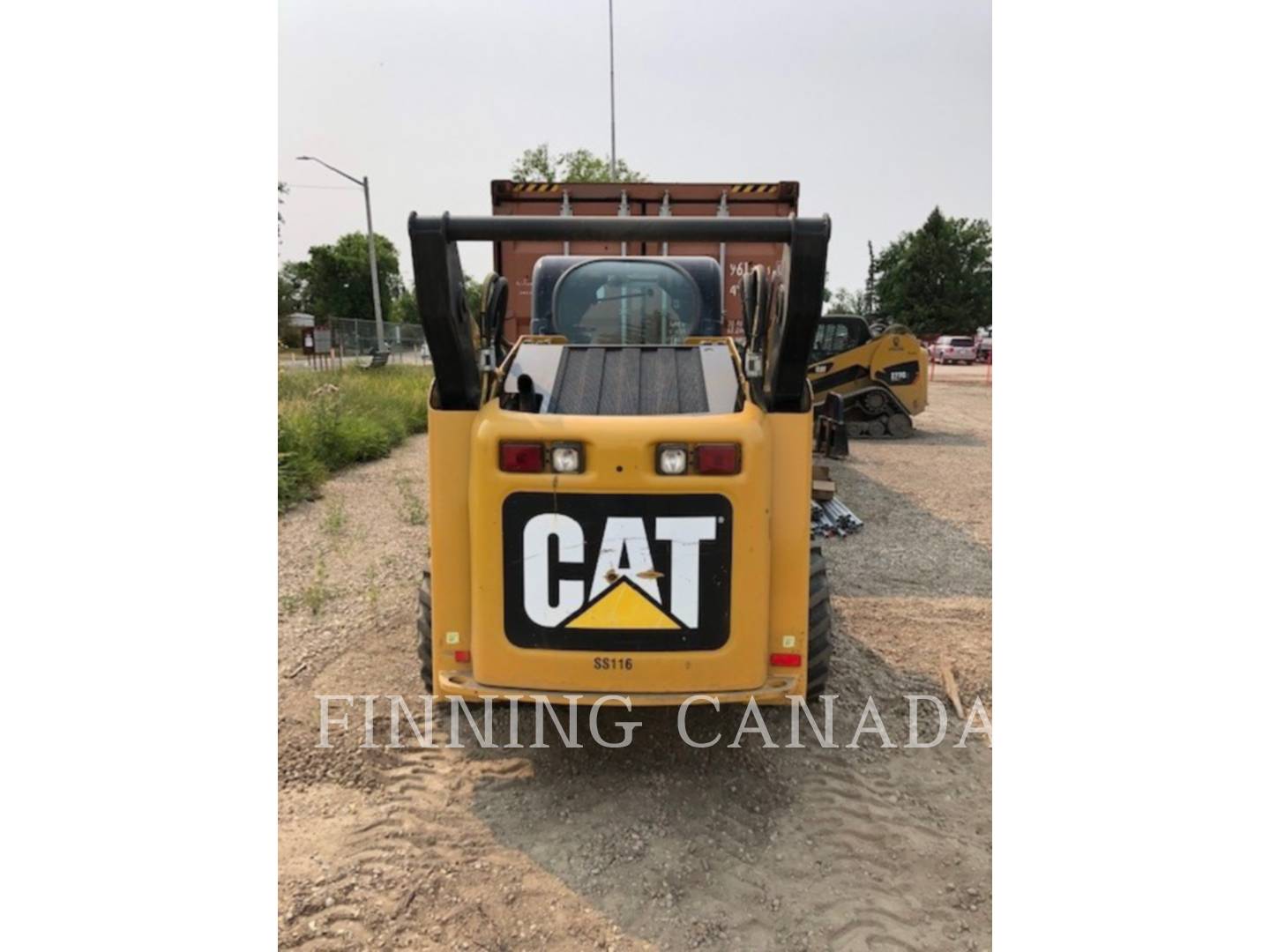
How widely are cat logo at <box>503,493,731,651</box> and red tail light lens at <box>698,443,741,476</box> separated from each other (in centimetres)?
10

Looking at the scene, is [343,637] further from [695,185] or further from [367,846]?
[695,185]

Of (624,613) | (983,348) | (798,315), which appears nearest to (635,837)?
(624,613)

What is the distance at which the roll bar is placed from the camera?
2.67m

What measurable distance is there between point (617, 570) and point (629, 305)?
2.10 meters

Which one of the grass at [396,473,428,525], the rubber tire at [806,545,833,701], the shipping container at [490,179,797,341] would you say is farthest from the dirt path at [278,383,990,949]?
the shipping container at [490,179,797,341]

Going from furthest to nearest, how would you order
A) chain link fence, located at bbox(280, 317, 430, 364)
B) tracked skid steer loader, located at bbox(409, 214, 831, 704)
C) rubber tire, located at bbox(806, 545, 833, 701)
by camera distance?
chain link fence, located at bbox(280, 317, 430, 364)
rubber tire, located at bbox(806, 545, 833, 701)
tracked skid steer loader, located at bbox(409, 214, 831, 704)

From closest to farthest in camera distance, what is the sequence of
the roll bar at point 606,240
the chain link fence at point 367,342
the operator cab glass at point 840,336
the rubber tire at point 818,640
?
the roll bar at point 606,240, the rubber tire at point 818,640, the operator cab glass at point 840,336, the chain link fence at point 367,342

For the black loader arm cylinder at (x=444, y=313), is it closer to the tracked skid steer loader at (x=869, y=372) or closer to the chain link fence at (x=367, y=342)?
the tracked skid steer loader at (x=869, y=372)

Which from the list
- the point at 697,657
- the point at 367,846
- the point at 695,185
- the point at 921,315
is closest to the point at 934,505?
the point at 695,185

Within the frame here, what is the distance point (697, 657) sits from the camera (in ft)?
9.44

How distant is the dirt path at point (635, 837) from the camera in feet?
8.28

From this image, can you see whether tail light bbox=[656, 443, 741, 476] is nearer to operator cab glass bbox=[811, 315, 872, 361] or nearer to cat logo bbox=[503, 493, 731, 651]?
cat logo bbox=[503, 493, 731, 651]

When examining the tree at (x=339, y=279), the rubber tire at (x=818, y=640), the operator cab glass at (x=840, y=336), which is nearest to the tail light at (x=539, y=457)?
the rubber tire at (x=818, y=640)

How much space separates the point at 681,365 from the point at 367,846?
2.23 metres
